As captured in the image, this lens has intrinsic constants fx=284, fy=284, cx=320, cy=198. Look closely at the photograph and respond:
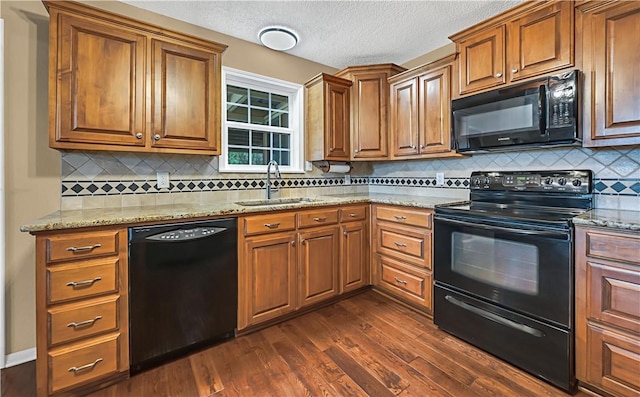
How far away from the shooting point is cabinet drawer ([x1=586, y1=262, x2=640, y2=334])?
4.44ft

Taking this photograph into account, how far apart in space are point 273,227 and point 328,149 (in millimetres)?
1161

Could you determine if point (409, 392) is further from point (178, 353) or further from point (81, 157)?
point (81, 157)


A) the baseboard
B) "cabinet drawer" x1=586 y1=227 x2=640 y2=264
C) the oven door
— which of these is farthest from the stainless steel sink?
"cabinet drawer" x1=586 y1=227 x2=640 y2=264

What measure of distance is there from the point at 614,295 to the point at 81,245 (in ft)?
8.95

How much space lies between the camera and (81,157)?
199cm

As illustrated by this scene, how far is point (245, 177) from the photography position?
272 centimetres

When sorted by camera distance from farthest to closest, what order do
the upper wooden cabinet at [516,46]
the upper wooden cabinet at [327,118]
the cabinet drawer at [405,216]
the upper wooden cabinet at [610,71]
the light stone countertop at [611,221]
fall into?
the upper wooden cabinet at [327,118], the cabinet drawer at [405,216], the upper wooden cabinet at [516,46], the upper wooden cabinet at [610,71], the light stone countertop at [611,221]

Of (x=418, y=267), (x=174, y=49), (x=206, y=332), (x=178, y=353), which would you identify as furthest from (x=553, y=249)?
(x=174, y=49)

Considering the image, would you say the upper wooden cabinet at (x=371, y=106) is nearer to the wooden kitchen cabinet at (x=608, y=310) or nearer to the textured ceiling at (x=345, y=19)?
the textured ceiling at (x=345, y=19)

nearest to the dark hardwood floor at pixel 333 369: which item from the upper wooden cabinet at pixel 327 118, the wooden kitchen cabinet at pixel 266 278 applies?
the wooden kitchen cabinet at pixel 266 278

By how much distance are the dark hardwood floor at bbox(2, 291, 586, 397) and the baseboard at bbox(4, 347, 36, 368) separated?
0.19ft

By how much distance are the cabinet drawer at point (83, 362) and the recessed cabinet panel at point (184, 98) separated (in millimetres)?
1257

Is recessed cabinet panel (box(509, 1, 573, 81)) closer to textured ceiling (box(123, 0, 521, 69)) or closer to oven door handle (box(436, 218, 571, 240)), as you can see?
textured ceiling (box(123, 0, 521, 69))

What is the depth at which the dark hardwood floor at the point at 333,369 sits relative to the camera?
1.56 meters
